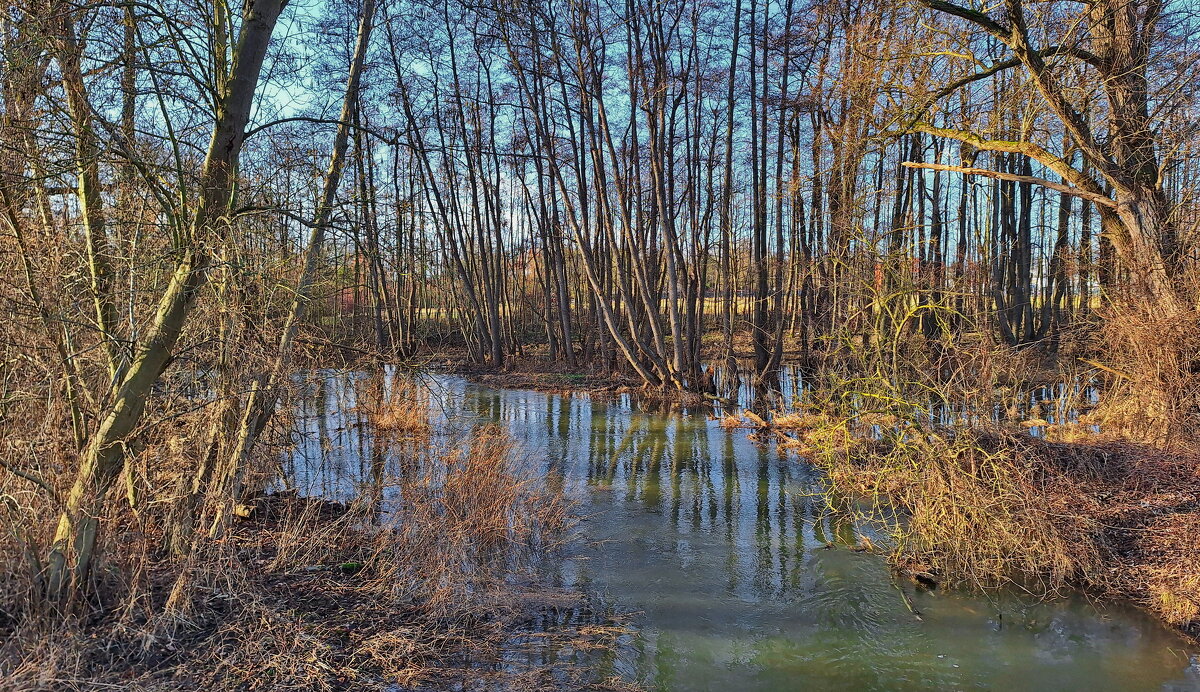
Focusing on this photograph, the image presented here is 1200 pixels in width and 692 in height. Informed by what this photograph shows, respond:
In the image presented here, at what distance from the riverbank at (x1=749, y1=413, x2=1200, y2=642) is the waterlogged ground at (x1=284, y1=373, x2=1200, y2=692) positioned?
0.91 feet

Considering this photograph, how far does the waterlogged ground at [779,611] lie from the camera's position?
4930mm

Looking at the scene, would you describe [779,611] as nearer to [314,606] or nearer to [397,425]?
[314,606]

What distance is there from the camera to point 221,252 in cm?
466

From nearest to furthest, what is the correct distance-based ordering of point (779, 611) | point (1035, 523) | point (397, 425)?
1. point (779, 611)
2. point (1035, 523)
3. point (397, 425)

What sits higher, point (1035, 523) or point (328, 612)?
point (1035, 523)

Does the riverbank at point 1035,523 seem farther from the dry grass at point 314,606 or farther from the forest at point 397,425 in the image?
the dry grass at point 314,606

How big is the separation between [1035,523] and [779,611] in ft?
7.91

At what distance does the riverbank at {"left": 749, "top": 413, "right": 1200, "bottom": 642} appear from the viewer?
597 centimetres

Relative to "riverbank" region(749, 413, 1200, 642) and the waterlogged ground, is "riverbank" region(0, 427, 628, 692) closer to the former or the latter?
the waterlogged ground

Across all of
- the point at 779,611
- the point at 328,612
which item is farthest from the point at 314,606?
the point at 779,611

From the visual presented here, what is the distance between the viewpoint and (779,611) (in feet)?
19.5

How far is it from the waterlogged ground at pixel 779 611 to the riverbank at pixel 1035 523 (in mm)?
277

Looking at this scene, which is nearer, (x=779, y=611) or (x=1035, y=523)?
(x=779, y=611)

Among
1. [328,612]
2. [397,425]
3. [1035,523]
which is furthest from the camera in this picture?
[397,425]
